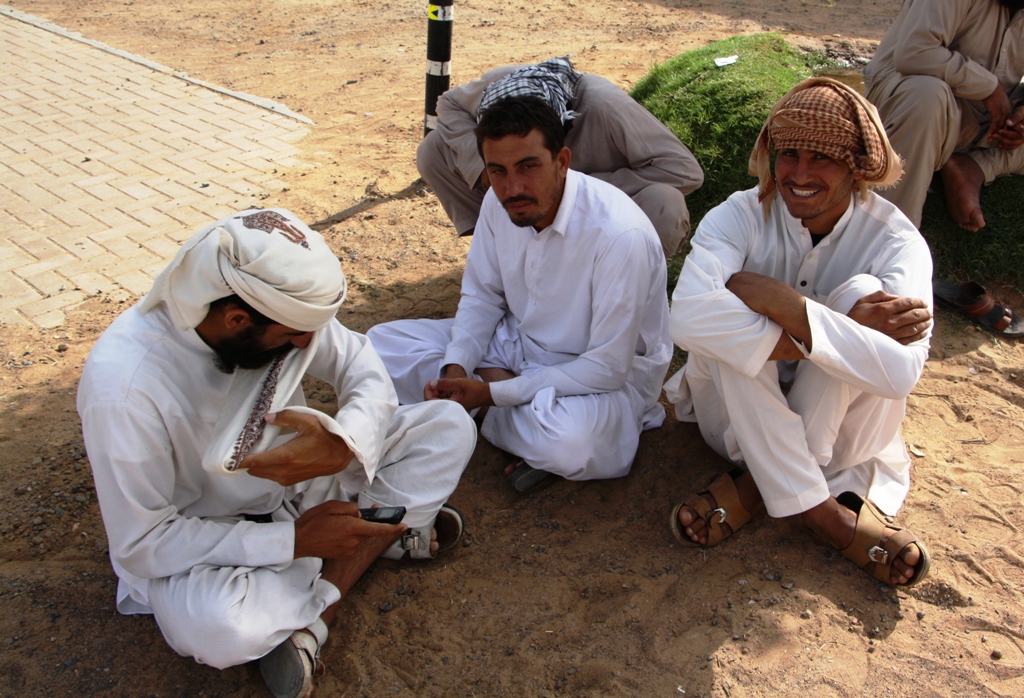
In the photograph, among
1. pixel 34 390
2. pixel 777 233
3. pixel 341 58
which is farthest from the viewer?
pixel 341 58

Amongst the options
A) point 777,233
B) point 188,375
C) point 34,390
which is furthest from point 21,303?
point 777,233

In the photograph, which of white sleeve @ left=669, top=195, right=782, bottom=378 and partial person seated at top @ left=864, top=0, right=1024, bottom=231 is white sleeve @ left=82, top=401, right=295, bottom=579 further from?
partial person seated at top @ left=864, top=0, right=1024, bottom=231

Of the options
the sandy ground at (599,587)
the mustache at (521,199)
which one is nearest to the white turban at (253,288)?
the sandy ground at (599,587)

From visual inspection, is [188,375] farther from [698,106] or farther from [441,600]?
[698,106]

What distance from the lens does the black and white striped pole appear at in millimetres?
5703

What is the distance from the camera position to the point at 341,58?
874 centimetres

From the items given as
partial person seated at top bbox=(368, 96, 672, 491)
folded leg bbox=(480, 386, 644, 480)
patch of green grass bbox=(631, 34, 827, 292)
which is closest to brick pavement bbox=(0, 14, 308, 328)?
partial person seated at top bbox=(368, 96, 672, 491)

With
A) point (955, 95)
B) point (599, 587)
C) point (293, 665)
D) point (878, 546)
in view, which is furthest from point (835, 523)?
point (955, 95)

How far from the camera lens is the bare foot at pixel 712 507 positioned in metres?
3.12

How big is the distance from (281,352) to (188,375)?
0.90 feet

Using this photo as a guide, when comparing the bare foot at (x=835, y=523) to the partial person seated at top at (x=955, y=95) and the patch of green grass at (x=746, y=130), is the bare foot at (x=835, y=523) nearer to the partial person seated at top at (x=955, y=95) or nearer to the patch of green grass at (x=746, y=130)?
the patch of green grass at (x=746, y=130)

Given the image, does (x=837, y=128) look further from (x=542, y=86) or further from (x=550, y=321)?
(x=542, y=86)

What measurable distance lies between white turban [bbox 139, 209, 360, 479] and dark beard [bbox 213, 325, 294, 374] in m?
0.05

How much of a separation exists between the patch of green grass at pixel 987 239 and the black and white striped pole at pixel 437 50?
127 inches
